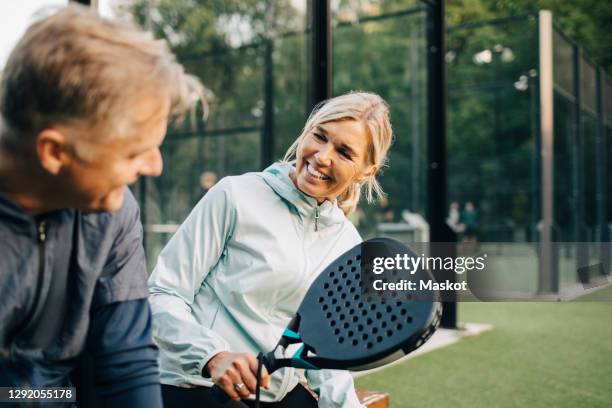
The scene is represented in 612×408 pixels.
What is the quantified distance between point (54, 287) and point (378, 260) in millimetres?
508

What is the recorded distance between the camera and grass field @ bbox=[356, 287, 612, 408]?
4.03 m

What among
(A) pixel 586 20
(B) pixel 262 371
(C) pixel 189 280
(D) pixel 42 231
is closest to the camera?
(D) pixel 42 231

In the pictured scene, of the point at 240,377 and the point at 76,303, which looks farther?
the point at 240,377

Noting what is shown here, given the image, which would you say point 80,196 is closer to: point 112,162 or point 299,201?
point 112,162

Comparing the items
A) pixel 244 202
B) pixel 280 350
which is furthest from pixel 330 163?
pixel 280 350

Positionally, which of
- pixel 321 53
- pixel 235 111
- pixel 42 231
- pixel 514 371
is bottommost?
pixel 514 371

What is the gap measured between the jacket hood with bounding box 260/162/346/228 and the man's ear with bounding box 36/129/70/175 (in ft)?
3.08

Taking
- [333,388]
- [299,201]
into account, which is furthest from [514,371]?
[299,201]

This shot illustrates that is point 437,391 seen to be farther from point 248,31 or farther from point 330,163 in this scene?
point 248,31

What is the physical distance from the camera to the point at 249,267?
67.7 inches

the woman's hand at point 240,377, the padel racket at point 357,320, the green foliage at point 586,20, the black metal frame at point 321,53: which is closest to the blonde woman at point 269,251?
the woman's hand at point 240,377

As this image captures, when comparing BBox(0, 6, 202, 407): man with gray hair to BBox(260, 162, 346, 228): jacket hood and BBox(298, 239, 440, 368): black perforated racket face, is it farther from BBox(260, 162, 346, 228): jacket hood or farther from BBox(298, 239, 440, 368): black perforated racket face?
BBox(260, 162, 346, 228): jacket hood

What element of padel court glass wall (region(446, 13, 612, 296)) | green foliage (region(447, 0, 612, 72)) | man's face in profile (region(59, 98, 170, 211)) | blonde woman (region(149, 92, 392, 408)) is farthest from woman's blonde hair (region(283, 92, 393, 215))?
green foliage (region(447, 0, 612, 72))

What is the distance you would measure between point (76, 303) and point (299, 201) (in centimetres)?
82
